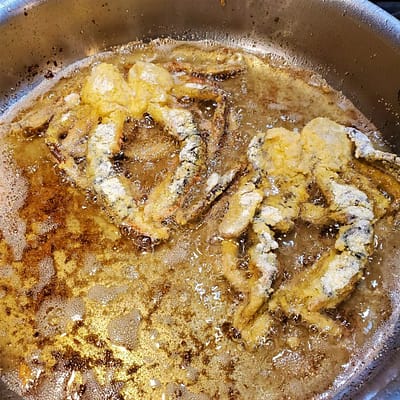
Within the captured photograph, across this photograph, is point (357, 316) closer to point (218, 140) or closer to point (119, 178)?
point (218, 140)

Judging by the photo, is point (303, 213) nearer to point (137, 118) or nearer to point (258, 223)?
point (258, 223)

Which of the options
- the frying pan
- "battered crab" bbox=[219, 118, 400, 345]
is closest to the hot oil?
"battered crab" bbox=[219, 118, 400, 345]

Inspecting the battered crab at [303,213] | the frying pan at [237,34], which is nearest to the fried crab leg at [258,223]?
the battered crab at [303,213]

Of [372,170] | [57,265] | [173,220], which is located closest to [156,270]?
[173,220]

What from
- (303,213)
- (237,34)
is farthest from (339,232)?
(237,34)

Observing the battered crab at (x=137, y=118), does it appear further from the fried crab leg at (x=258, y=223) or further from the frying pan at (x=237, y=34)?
the frying pan at (x=237, y=34)

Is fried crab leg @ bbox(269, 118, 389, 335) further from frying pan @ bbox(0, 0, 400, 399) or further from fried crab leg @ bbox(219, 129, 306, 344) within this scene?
frying pan @ bbox(0, 0, 400, 399)

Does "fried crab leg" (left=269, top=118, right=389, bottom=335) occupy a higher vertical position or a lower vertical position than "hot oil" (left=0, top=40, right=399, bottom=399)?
higher
